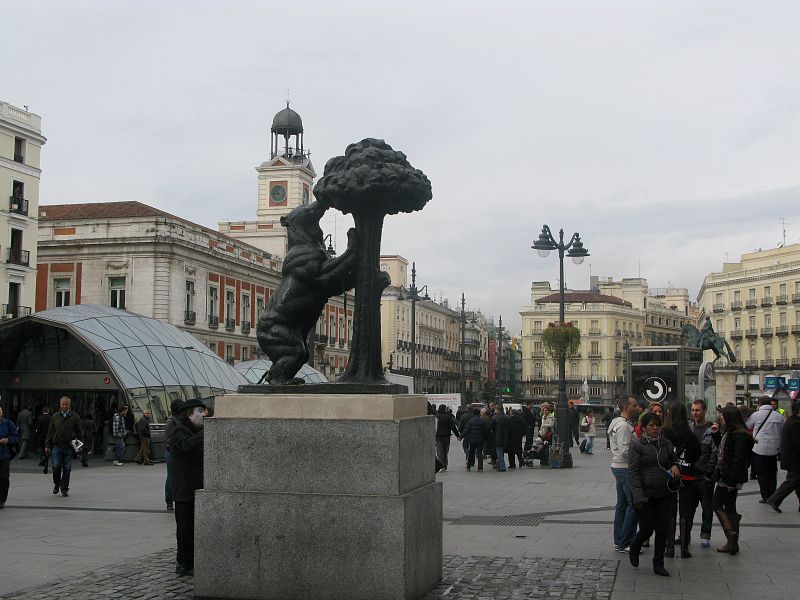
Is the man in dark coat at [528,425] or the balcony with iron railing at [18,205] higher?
the balcony with iron railing at [18,205]

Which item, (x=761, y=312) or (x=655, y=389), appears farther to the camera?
(x=761, y=312)

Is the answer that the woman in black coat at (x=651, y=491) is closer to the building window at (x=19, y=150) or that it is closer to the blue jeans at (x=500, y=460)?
the blue jeans at (x=500, y=460)

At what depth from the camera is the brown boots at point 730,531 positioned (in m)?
9.14

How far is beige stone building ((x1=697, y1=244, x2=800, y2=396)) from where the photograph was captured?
72125 mm

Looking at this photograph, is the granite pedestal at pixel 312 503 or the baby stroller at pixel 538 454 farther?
the baby stroller at pixel 538 454

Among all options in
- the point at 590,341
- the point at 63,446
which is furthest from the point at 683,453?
the point at 590,341

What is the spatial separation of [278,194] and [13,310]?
30180mm

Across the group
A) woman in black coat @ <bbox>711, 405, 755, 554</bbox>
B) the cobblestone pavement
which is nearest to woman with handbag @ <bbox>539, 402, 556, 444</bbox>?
woman in black coat @ <bbox>711, 405, 755, 554</bbox>

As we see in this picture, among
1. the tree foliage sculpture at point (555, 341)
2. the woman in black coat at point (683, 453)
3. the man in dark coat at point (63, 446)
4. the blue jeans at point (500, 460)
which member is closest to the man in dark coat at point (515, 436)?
the blue jeans at point (500, 460)

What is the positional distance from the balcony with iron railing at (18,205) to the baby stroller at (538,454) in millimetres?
30616

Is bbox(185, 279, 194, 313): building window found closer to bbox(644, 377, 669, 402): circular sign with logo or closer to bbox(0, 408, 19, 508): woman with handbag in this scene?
bbox(644, 377, 669, 402): circular sign with logo

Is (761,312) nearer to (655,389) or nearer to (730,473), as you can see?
(655,389)

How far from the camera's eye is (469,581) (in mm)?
7676

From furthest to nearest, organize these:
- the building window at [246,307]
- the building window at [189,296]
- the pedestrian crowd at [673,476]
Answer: the building window at [246,307]
the building window at [189,296]
the pedestrian crowd at [673,476]
